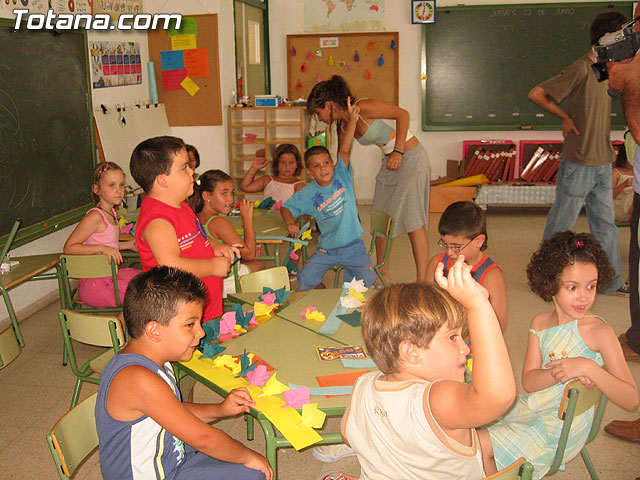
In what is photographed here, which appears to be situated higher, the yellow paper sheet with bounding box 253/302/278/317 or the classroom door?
the classroom door

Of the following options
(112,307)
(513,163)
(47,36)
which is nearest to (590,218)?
(513,163)

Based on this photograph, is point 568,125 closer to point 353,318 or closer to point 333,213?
point 333,213

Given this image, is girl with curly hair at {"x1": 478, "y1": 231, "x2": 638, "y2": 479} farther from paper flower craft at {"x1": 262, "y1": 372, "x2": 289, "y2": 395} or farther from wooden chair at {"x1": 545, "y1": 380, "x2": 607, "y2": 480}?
paper flower craft at {"x1": 262, "y1": 372, "x2": 289, "y2": 395}

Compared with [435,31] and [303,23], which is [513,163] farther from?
[303,23]

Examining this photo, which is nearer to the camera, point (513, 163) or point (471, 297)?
point (471, 297)

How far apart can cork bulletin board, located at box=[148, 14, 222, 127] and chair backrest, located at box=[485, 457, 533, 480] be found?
5.76m

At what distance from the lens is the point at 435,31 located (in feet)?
25.2

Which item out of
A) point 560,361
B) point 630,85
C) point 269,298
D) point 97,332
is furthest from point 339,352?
point 630,85

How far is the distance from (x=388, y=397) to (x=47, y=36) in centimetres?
419

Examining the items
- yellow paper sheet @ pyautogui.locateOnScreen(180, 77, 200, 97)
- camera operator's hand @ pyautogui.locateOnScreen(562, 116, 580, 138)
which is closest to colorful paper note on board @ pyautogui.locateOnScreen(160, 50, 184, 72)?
yellow paper sheet @ pyautogui.locateOnScreen(180, 77, 200, 97)

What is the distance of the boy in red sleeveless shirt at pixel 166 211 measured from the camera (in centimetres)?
249

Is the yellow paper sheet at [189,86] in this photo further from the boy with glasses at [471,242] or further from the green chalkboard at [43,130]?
the boy with glasses at [471,242]

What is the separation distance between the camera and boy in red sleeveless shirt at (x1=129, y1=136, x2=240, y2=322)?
249cm

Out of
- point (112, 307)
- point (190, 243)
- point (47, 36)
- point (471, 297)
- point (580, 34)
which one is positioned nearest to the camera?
point (471, 297)
